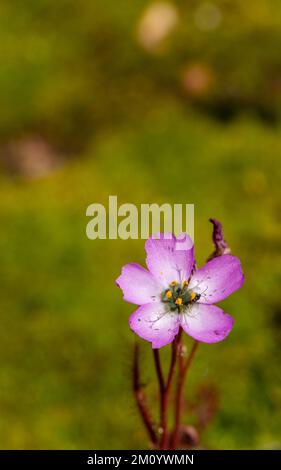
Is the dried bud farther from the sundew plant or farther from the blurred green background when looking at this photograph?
the blurred green background

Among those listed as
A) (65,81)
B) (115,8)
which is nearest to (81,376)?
(65,81)

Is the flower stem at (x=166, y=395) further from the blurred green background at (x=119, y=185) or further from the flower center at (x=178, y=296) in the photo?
the blurred green background at (x=119, y=185)

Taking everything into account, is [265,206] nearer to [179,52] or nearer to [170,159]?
[170,159]

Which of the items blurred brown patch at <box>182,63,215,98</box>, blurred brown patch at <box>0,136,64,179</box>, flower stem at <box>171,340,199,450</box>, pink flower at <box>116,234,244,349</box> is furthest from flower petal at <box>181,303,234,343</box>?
blurred brown patch at <box>182,63,215,98</box>

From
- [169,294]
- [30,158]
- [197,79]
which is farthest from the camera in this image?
[197,79]

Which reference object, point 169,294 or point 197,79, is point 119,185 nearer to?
point 197,79

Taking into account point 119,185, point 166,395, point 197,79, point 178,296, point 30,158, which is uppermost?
point 197,79

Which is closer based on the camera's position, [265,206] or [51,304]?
[51,304]

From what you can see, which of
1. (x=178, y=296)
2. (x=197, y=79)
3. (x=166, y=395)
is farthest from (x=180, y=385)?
(x=197, y=79)
